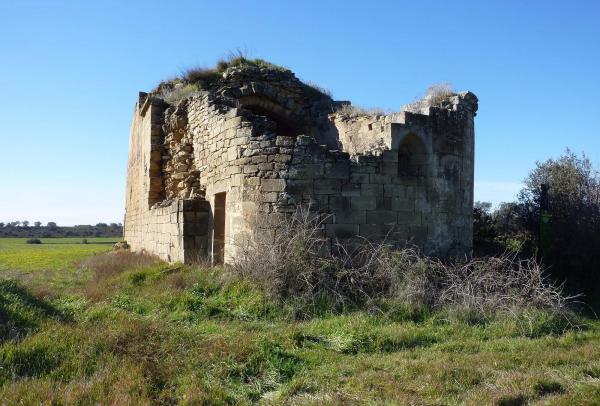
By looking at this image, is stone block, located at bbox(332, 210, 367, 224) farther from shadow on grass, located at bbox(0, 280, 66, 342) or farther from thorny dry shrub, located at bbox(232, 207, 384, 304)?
shadow on grass, located at bbox(0, 280, 66, 342)

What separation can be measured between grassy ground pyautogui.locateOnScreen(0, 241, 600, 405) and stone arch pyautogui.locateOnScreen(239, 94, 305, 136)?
548cm

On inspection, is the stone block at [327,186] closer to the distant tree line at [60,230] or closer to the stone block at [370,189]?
the stone block at [370,189]

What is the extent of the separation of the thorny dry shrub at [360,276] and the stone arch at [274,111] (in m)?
4.52

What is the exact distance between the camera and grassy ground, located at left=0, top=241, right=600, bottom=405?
14.3 feet

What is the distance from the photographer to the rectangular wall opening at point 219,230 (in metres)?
9.65

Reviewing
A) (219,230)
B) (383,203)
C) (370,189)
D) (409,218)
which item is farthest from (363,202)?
(219,230)

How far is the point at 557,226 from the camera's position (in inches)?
504

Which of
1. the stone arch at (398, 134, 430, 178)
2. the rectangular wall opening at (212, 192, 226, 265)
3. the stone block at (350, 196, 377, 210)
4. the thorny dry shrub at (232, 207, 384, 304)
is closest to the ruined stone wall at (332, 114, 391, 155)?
the stone arch at (398, 134, 430, 178)

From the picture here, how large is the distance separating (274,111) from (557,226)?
736cm

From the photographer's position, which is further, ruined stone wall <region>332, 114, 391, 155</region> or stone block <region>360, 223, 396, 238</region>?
ruined stone wall <region>332, 114, 391, 155</region>

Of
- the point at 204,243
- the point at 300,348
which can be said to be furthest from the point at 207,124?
the point at 300,348

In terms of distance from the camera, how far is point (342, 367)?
5.08 m

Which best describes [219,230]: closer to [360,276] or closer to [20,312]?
[360,276]

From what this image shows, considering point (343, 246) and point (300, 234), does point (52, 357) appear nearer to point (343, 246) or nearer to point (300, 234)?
point (300, 234)
